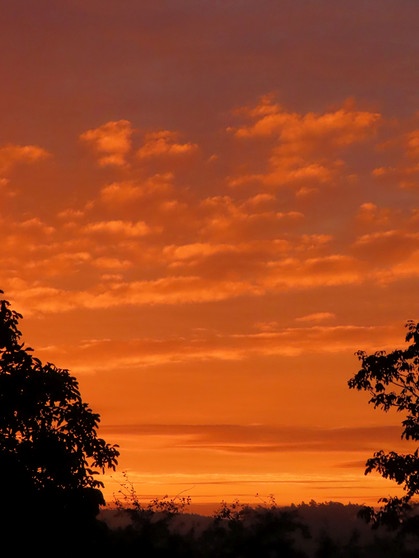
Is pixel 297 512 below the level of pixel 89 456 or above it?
below

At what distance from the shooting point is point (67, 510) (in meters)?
40.8

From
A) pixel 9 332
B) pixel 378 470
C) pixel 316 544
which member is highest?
pixel 9 332

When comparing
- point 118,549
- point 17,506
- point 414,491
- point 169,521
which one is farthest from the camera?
point 169,521

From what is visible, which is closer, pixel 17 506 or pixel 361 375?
pixel 17 506

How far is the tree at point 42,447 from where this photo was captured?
39969 millimetres

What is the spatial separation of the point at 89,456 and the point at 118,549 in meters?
10.1

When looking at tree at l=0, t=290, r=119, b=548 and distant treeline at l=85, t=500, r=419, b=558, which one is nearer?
tree at l=0, t=290, r=119, b=548

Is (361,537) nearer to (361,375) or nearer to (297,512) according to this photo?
(297,512)

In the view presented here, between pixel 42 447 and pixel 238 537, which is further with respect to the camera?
pixel 238 537

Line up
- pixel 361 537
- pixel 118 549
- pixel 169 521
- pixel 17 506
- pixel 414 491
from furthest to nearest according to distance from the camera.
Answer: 1. pixel 361 537
2. pixel 169 521
3. pixel 118 549
4. pixel 414 491
5. pixel 17 506

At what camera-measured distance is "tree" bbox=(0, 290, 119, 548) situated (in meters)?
40.0

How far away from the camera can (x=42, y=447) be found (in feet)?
131

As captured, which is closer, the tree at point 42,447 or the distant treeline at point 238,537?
the tree at point 42,447

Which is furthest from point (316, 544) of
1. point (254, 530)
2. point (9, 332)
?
point (9, 332)
